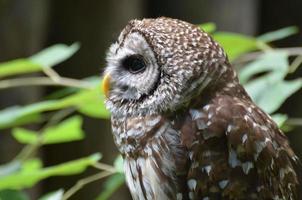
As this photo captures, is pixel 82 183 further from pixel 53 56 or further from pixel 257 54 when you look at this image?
pixel 257 54

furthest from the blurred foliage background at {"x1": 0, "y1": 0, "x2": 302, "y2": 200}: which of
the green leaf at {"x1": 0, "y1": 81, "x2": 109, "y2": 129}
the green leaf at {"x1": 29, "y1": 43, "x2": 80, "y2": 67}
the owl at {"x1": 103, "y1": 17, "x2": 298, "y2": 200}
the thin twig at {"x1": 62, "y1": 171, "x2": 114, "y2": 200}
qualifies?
the owl at {"x1": 103, "y1": 17, "x2": 298, "y2": 200}

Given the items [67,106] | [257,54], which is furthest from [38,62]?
[257,54]

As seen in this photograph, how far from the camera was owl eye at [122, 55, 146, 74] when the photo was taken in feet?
7.54

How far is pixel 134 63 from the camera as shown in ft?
7.66

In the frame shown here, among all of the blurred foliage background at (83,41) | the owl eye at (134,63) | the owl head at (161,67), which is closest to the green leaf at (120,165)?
the owl head at (161,67)

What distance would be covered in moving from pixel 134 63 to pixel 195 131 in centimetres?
26

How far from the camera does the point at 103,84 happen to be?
2395 mm

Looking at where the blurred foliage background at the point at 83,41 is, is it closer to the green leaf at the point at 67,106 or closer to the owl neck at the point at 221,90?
the green leaf at the point at 67,106

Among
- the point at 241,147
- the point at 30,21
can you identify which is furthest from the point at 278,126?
the point at 30,21

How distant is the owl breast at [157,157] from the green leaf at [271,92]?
0.89 feet

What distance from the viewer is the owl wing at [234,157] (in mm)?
2178

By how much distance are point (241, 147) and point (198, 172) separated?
123 mm

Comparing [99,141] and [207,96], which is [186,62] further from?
[99,141]

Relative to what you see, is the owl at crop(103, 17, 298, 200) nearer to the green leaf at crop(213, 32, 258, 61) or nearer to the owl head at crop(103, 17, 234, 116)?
the owl head at crop(103, 17, 234, 116)
